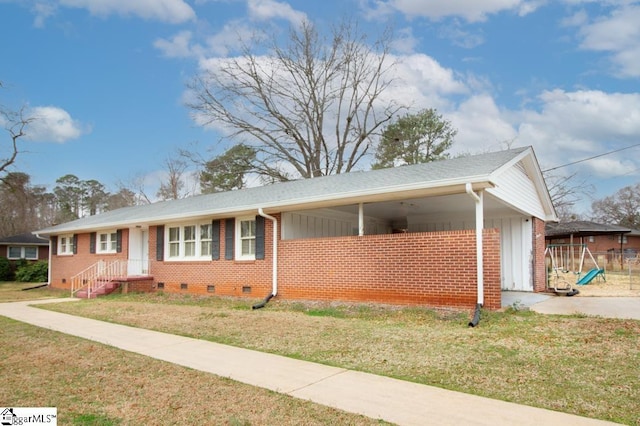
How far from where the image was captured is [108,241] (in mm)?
18203

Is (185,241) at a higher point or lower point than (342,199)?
lower

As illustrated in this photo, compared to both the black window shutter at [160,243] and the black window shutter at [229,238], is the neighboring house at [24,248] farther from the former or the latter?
the black window shutter at [229,238]

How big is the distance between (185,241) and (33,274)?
647 inches

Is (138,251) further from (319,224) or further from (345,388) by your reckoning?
(345,388)

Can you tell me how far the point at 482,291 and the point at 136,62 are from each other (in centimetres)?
1770

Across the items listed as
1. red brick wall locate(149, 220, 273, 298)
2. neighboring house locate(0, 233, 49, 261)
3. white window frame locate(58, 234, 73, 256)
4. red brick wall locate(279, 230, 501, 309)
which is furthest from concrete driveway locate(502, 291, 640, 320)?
neighboring house locate(0, 233, 49, 261)

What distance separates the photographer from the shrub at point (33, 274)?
25.3 m

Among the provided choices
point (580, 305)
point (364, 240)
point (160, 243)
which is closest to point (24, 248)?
point (160, 243)

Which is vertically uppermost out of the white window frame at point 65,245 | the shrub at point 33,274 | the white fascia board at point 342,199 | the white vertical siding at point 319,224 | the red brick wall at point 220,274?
the white fascia board at point 342,199

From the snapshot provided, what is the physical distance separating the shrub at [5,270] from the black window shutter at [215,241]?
824 inches

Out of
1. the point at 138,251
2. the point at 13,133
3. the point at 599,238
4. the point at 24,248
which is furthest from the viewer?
the point at 599,238

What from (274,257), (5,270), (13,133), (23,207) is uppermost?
(13,133)

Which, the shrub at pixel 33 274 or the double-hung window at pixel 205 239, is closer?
the double-hung window at pixel 205 239

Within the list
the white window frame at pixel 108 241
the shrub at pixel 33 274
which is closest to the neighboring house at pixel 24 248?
the shrub at pixel 33 274
